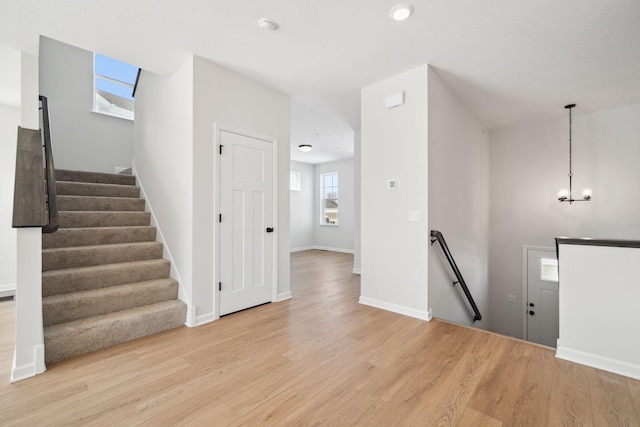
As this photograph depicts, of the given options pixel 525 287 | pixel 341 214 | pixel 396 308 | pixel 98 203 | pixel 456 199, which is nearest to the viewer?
pixel 396 308

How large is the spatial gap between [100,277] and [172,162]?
1.42m

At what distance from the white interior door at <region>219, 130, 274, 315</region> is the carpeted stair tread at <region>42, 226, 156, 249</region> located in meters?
1.18

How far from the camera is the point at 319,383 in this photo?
2.00 m

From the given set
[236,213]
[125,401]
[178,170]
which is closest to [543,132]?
[236,213]

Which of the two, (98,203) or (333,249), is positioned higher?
(98,203)

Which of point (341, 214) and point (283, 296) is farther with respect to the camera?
point (341, 214)

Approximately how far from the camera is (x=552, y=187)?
5062 mm

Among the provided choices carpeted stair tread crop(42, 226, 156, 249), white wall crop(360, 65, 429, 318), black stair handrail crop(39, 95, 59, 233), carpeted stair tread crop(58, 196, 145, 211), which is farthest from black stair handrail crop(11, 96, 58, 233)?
white wall crop(360, 65, 429, 318)

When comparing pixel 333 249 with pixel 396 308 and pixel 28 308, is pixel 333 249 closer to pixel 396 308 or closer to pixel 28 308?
pixel 396 308

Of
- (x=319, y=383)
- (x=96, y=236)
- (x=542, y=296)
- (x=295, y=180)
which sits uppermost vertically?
(x=295, y=180)

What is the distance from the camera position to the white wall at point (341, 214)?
859 centimetres

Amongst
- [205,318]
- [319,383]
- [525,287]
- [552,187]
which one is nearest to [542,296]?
[525,287]

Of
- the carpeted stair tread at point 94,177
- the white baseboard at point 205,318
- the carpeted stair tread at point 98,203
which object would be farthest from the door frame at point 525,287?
the carpeted stair tread at point 94,177

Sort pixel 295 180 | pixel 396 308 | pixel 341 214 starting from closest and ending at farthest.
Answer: pixel 396 308, pixel 341 214, pixel 295 180
